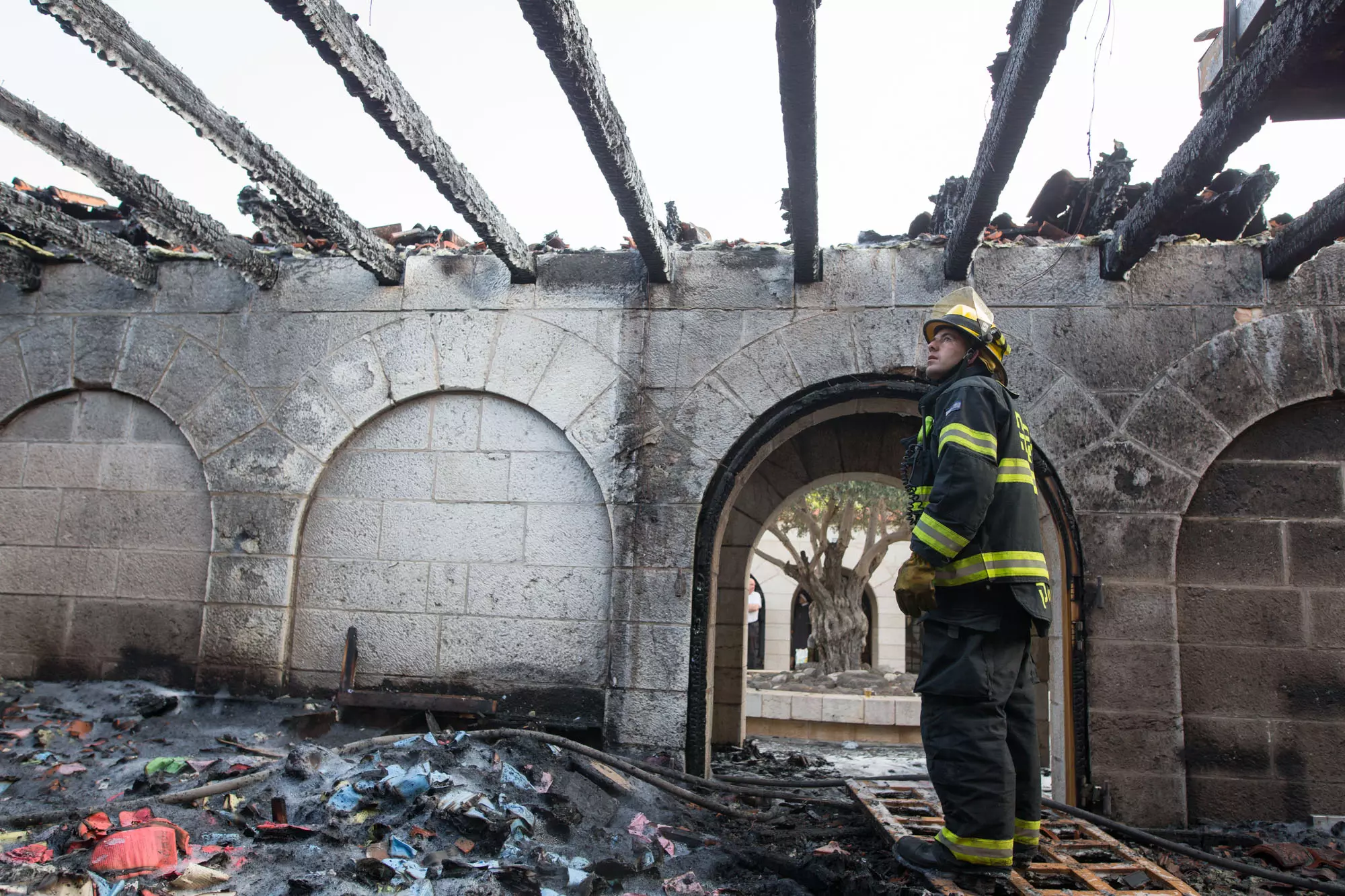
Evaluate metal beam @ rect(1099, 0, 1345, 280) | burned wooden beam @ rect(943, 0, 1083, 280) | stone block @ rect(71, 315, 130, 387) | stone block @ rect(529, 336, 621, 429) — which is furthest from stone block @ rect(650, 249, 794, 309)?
stone block @ rect(71, 315, 130, 387)

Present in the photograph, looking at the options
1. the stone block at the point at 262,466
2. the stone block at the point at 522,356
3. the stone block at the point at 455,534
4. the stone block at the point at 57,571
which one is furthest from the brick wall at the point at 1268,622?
the stone block at the point at 57,571

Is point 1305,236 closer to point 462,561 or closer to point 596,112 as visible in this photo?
point 596,112

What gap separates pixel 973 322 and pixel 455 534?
3017 mm

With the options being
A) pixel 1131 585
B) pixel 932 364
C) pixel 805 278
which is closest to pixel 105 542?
pixel 805 278

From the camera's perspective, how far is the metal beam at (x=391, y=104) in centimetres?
312

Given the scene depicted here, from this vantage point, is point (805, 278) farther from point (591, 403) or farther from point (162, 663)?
point (162, 663)

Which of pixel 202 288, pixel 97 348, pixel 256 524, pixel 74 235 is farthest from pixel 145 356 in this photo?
pixel 256 524

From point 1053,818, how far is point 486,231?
148 inches

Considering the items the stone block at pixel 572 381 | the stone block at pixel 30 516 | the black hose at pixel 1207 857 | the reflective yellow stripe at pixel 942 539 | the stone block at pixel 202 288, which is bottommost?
the black hose at pixel 1207 857

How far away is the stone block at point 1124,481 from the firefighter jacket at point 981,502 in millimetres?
1544

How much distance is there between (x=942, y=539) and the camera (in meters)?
2.97

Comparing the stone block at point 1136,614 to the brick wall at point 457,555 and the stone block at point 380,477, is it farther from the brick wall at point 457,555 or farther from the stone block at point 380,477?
the stone block at point 380,477

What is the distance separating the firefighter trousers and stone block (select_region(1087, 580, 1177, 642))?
1.53 meters

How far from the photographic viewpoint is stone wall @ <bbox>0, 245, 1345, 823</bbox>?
453 centimetres
